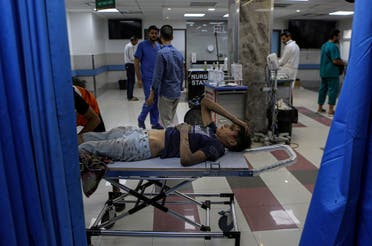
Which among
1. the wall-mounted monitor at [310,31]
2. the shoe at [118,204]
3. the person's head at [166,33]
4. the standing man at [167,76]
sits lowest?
the shoe at [118,204]

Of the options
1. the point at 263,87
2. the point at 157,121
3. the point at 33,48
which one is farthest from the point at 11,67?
the point at 263,87

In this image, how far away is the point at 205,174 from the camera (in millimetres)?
1857

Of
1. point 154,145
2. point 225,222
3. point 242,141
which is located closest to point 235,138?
point 242,141

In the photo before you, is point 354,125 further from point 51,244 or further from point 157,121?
point 157,121

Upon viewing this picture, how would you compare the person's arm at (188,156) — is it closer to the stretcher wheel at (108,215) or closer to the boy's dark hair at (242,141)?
the boy's dark hair at (242,141)

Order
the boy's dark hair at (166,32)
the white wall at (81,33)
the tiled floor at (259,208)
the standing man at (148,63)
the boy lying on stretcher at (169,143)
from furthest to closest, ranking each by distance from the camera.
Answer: the white wall at (81,33)
the standing man at (148,63)
the boy's dark hair at (166,32)
the tiled floor at (259,208)
the boy lying on stretcher at (169,143)

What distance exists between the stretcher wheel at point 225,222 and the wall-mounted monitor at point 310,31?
10015mm

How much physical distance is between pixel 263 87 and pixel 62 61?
3846mm

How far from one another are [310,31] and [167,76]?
902cm

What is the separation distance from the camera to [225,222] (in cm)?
239

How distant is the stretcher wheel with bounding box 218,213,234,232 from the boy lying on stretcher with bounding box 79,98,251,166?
0.58 meters

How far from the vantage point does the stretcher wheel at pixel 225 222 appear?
7.64ft

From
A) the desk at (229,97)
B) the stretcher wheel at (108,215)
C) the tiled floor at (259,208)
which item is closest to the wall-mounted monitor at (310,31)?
the desk at (229,97)

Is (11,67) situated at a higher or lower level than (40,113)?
higher
